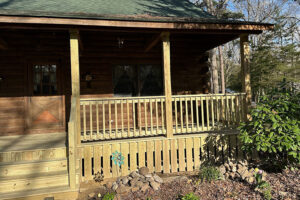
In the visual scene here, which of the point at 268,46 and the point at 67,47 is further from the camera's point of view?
the point at 268,46

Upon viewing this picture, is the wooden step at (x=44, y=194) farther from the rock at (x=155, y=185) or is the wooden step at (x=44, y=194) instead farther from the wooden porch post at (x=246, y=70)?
the wooden porch post at (x=246, y=70)

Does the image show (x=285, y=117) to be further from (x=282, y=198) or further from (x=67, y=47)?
(x=67, y=47)

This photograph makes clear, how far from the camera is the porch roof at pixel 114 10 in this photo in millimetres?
4012

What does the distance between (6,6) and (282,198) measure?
6639 mm

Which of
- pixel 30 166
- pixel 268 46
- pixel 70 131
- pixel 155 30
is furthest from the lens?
pixel 268 46

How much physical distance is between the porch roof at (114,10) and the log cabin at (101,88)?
23 millimetres

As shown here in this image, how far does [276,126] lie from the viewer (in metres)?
3.66

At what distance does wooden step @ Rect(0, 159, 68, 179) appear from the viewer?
12.1ft

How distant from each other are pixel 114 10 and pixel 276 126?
14.3 ft

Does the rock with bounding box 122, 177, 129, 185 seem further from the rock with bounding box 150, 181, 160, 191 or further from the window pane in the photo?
the window pane

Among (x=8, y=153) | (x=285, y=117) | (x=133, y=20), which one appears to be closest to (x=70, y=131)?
(x=8, y=153)

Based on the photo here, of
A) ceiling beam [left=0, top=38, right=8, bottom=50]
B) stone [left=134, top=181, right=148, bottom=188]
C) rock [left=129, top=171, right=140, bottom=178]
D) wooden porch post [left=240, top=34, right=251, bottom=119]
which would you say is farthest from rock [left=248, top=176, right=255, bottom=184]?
ceiling beam [left=0, top=38, right=8, bottom=50]

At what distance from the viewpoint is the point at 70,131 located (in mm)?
3533

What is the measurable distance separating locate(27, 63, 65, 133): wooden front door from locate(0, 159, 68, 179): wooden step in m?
2.22
